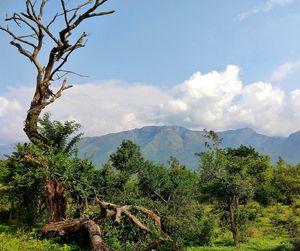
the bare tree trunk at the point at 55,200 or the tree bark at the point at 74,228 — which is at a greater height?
the bare tree trunk at the point at 55,200

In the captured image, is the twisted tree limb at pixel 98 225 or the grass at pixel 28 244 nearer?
the twisted tree limb at pixel 98 225

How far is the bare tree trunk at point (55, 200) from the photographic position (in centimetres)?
2359

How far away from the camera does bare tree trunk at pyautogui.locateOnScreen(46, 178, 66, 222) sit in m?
23.6

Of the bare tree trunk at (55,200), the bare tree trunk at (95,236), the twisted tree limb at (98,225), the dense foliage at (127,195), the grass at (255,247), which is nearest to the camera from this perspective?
the bare tree trunk at (95,236)

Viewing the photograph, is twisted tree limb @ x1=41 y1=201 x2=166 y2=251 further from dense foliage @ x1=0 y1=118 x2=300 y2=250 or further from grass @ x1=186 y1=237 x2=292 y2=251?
grass @ x1=186 y1=237 x2=292 y2=251

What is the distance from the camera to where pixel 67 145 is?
31.7 metres

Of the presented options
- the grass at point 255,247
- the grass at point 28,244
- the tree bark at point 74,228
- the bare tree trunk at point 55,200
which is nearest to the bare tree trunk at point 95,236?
the tree bark at point 74,228

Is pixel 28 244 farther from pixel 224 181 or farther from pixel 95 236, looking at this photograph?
pixel 224 181

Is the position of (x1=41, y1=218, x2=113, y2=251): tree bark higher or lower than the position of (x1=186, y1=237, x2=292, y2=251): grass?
higher

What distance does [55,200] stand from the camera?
24.1 metres

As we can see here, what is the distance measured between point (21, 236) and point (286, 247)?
16.7m

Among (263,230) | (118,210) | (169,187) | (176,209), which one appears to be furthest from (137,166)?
(118,210)

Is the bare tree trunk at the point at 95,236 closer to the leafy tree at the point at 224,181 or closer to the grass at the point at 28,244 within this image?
the grass at the point at 28,244

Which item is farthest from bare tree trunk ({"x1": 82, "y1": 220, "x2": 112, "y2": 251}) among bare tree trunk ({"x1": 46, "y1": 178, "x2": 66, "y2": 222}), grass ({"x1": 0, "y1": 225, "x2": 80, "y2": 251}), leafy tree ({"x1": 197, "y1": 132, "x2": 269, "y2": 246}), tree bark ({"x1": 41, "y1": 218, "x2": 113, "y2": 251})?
leafy tree ({"x1": 197, "y1": 132, "x2": 269, "y2": 246})
